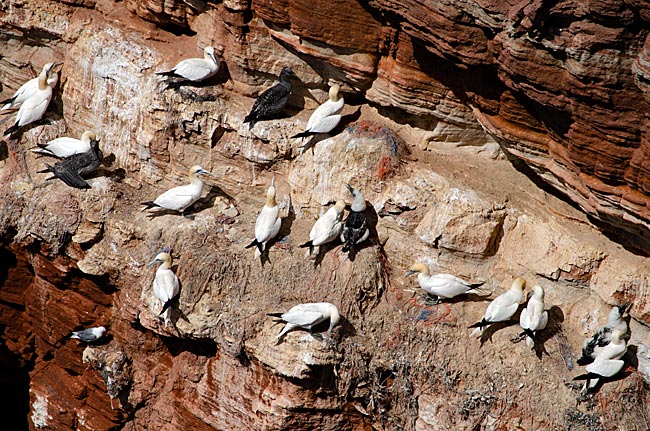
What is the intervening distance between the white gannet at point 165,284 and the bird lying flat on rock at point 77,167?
80.7 inches

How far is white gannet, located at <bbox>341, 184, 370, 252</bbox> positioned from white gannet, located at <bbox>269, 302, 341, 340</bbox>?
899 millimetres

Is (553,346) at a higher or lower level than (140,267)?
higher

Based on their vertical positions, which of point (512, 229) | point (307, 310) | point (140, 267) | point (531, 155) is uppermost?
point (531, 155)

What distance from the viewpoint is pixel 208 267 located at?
12.5m

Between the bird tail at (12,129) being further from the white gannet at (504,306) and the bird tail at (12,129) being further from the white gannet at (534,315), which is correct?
the white gannet at (534,315)

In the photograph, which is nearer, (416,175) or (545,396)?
(545,396)

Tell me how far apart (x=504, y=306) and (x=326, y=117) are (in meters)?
3.47

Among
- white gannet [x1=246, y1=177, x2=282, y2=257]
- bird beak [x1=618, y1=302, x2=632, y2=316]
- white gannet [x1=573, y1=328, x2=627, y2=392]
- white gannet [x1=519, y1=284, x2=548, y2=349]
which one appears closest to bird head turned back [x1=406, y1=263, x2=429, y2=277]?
white gannet [x1=519, y1=284, x2=548, y2=349]

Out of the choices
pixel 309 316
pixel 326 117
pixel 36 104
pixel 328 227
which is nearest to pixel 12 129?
pixel 36 104

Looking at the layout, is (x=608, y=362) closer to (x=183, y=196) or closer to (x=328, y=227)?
(x=328, y=227)

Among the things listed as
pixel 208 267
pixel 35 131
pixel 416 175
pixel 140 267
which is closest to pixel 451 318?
pixel 416 175

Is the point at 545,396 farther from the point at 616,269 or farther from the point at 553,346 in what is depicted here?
the point at 616,269

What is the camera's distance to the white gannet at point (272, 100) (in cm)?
1283

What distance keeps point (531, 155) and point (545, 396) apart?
2939 millimetres
